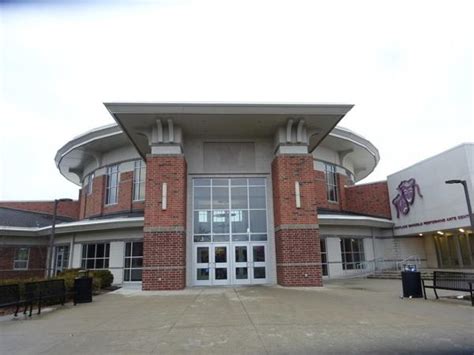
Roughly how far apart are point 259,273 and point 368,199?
14437 mm

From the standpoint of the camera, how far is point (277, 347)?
17.8 feet

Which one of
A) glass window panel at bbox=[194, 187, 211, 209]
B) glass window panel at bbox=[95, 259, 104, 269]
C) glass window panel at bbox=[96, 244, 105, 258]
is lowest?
glass window panel at bbox=[95, 259, 104, 269]

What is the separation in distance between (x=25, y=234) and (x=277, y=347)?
2508cm

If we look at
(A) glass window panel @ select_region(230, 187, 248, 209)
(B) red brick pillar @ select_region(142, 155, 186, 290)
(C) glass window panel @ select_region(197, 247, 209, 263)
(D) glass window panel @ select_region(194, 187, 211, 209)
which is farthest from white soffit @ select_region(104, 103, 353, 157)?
(C) glass window panel @ select_region(197, 247, 209, 263)

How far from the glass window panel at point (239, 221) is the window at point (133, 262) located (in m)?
7.02

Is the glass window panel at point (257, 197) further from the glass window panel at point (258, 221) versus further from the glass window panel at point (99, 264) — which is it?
the glass window panel at point (99, 264)

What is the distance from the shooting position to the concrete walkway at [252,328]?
5508 millimetres

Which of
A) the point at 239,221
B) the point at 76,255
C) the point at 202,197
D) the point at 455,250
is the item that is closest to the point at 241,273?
the point at 239,221

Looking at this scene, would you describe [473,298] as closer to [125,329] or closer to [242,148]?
[125,329]

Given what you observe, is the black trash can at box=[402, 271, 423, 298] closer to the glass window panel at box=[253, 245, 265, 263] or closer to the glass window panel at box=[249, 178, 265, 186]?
the glass window panel at box=[253, 245, 265, 263]

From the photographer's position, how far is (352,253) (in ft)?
74.3

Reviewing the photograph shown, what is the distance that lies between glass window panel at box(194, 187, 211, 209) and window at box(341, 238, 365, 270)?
10.2m

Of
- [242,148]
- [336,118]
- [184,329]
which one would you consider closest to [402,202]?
[336,118]

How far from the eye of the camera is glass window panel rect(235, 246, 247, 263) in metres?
16.2
